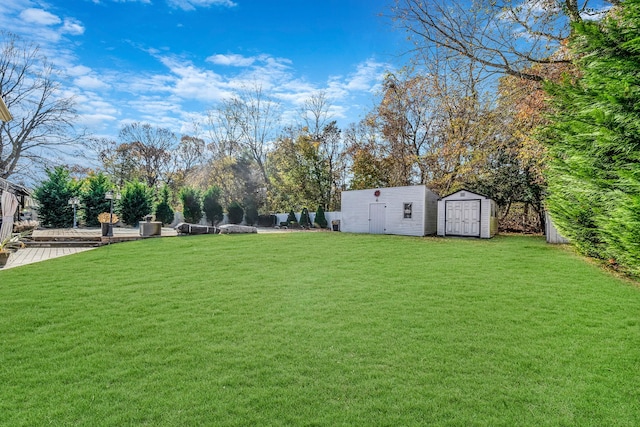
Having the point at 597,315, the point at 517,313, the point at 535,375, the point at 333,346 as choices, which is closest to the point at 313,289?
the point at 333,346

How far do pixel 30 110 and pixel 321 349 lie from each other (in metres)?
A: 28.4

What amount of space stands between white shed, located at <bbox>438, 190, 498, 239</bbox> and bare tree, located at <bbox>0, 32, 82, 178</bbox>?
24708mm

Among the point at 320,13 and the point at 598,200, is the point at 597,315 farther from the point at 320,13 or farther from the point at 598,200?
the point at 320,13

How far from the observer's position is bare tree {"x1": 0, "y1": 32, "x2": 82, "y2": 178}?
21.0 metres

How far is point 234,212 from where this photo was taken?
25656mm

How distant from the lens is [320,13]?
10.9m

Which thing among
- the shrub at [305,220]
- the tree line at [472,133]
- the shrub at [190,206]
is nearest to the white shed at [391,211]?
the tree line at [472,133]

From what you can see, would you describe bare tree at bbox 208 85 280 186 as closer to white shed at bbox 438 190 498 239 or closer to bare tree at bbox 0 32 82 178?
bare tree at bbox 0 32 82 178

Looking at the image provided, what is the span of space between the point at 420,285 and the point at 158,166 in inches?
1329

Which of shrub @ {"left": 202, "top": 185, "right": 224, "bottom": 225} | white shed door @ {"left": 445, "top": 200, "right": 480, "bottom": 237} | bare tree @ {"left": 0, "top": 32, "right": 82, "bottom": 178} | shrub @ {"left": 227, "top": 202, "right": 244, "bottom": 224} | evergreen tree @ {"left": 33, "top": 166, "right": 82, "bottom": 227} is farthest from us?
shrub @ {"left": 227, "top": 202, "right": 244, "bottom": 224}

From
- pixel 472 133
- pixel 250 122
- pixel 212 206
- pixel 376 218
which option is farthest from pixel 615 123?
pixel 250 122

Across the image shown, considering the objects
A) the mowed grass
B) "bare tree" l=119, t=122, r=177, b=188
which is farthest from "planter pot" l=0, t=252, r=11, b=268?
"bare tree" l=119, t=122, r=177, b=188

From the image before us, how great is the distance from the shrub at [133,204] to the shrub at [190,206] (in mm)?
2462

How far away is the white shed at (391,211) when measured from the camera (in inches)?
616
